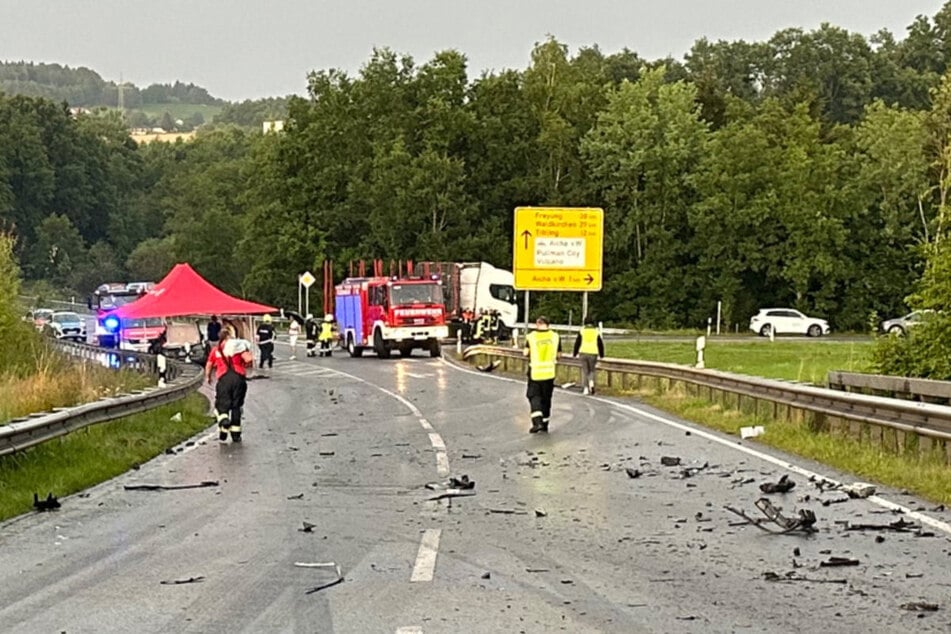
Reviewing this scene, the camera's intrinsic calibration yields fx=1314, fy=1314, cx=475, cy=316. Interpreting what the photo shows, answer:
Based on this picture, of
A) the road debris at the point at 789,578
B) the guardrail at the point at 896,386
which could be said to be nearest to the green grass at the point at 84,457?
the road debris at the point at 789,578

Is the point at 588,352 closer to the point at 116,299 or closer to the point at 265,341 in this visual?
the point at 265,341

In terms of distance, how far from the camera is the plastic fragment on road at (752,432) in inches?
718

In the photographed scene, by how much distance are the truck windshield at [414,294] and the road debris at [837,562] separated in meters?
39.4

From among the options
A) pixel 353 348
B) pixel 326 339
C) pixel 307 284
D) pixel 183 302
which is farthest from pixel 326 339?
pixel 307 284

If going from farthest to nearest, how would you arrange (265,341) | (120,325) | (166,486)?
1. (120,325)
2. (265,341)
3. (166,486)

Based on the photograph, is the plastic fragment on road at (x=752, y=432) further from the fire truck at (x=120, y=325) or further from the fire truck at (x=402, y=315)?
the fire truck at (x=402, y=315)

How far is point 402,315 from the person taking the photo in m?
48.0

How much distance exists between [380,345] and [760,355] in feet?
45.3

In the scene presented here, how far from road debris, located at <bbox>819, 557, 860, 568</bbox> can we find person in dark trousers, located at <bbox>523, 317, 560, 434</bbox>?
33.8ft

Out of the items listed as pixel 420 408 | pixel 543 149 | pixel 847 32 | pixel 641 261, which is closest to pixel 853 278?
pixel 641 261

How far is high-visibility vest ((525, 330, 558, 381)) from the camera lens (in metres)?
19.5

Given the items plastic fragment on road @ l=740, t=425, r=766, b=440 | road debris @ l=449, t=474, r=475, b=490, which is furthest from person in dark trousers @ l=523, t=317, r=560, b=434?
road debris @ l=449, t=474, r=475, b=490

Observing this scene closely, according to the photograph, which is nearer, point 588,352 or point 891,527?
point 891,527

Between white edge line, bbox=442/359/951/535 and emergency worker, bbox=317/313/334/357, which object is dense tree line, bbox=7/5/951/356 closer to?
emergency worker, bbox=317/313/334/357
